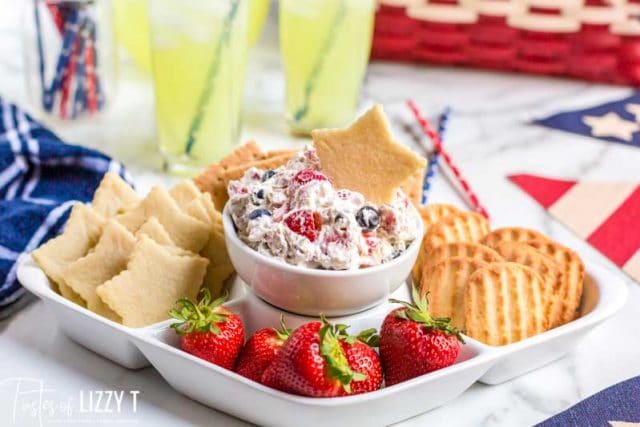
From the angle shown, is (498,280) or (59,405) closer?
(59,405)

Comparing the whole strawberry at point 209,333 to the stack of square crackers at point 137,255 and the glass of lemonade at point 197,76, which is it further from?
the glass of lemonade at point 197,76

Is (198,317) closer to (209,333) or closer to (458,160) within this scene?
(209,333)

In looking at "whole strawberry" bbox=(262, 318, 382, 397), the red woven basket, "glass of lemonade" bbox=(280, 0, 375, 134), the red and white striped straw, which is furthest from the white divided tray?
the red woven basket

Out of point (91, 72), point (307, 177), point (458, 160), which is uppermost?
point (307, 177)

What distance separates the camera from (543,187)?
5.91ft

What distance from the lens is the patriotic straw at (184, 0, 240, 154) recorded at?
165 cm

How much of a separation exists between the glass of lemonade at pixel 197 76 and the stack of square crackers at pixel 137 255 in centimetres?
38

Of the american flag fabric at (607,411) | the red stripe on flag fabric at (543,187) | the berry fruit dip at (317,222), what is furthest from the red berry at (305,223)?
the red stripe on flag fabric at (543,187)

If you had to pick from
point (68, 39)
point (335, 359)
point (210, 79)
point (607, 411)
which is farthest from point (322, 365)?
point (68, 39)

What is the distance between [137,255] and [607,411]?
2.17 feet

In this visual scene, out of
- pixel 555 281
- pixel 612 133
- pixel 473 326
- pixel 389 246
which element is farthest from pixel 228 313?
pixel 612 133

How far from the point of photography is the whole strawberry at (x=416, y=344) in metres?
1.05

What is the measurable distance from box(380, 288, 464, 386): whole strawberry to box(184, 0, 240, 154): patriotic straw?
2.55 ft

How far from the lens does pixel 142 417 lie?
1.10 meters
